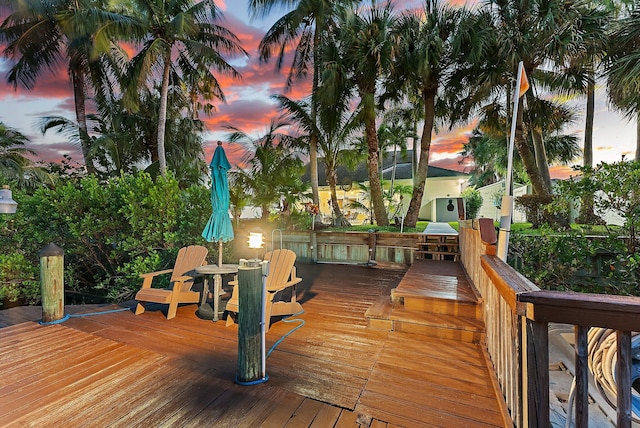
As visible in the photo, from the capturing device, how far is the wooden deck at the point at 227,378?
84.9 inches

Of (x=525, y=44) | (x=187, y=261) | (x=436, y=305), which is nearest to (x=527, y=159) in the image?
(x=525, y=44)

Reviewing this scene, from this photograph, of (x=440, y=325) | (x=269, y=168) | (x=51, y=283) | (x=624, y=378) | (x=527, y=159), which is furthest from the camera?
(x=269, y=168)

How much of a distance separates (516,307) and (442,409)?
1.28m

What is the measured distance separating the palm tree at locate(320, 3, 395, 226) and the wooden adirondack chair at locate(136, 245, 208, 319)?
7705mm

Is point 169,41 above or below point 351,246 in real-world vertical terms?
above

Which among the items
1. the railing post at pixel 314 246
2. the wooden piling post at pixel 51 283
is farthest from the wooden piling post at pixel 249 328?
the railing post at pixel 314 246

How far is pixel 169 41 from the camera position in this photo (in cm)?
1127

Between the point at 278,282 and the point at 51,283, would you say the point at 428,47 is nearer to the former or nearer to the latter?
the point at 278,282

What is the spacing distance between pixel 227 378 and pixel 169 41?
1287 cm

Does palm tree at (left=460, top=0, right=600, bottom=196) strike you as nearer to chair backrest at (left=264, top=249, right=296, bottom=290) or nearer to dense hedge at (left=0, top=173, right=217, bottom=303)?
chair backrest at (left=264, top=249, right=296, bottom=290)

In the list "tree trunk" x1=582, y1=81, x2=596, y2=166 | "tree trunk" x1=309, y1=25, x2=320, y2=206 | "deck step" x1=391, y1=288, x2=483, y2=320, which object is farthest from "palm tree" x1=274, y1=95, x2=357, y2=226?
"tree trunk" x1=582, y1=81, x2=596, y2=166

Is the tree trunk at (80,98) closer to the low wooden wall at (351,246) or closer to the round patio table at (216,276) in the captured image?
the low wooden wall at (351,246)

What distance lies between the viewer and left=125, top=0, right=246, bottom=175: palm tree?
10.6 metres

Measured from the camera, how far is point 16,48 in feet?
40.1
